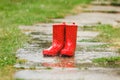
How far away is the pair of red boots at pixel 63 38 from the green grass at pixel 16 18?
0.77 meters

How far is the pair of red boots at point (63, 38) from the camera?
31.8ft

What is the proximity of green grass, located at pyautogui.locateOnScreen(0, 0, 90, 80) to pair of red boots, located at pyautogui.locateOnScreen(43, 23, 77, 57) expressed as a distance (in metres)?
0.77

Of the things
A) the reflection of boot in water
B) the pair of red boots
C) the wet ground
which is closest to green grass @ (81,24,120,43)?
the wet ground

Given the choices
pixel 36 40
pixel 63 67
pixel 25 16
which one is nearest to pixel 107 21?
pixel 25 16

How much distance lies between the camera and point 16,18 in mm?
15773

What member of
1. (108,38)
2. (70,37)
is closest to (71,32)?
(70,37)

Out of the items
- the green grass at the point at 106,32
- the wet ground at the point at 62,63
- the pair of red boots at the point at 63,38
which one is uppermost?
the pair of red boots at the point at 63,38

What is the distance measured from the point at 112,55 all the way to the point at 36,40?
2567 millimetres

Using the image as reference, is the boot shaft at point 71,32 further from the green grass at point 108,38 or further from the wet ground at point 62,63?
the green grass at point 108,38

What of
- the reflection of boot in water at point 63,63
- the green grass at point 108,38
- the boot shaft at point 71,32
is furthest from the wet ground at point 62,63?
the boot shaft at point 71,32

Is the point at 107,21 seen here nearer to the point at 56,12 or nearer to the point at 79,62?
the point at 56,12

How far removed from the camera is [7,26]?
13906 mm

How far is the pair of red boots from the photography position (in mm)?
9703

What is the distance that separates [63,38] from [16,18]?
596 centimetres
